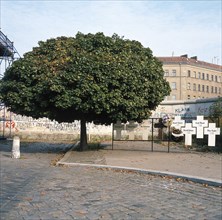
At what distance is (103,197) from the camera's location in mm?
8656

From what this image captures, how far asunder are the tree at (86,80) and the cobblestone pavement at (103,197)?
209 inches

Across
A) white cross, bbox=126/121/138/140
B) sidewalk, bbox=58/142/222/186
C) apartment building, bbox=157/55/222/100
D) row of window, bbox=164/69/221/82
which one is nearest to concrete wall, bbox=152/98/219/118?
white cross, bbox=126/121/138/140

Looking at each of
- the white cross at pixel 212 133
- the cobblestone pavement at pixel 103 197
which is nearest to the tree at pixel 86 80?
the white cross at pixel 212 133

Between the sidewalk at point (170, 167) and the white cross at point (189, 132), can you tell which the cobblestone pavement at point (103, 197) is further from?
the white cross at point (189, 132)

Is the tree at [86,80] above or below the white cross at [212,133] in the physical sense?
above

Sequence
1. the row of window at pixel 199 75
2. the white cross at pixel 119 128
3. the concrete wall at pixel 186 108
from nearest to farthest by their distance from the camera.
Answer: the white cross at pixel 119 128
the concrete wall at pixel 186 108
the row of window at pixel 199 75

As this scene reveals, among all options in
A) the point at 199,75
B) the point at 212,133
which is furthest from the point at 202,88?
the point at 212,133

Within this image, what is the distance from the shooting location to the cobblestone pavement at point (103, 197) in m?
7.11

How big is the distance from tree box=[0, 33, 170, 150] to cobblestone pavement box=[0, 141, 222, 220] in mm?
5304

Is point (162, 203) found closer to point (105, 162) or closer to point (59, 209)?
point (59, 209)

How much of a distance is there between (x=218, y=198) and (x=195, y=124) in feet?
38.0

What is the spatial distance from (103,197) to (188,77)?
3805 inches

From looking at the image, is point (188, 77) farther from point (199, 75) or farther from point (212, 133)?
point (212, 133)

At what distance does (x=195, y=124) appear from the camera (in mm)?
19953
